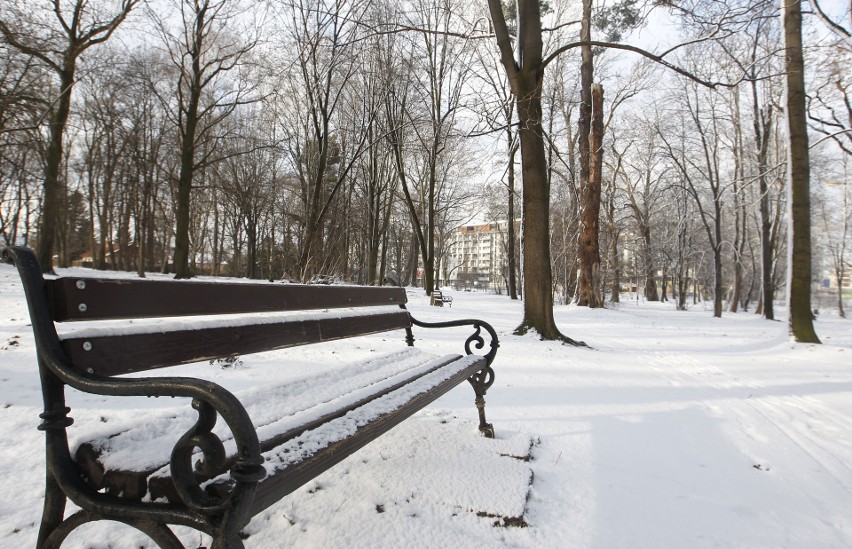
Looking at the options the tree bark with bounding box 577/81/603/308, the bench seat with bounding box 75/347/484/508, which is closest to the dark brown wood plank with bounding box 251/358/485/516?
the bench seat with bounding box 75/347/484/508

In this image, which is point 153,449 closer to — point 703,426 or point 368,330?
point 368,330

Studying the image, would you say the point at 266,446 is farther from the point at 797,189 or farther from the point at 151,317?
the point at 797,189

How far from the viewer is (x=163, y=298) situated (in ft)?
5.15

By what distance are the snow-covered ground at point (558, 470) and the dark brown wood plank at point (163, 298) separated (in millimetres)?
419

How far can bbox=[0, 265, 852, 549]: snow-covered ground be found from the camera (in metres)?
1.86

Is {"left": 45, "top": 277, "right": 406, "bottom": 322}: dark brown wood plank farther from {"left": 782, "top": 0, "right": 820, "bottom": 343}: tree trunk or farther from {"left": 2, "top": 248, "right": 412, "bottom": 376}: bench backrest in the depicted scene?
{"left": 782, "top": 0, "right": 820, "bottom": 343}: tree trunk

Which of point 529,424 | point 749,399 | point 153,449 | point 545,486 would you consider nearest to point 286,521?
Result: point 153,449

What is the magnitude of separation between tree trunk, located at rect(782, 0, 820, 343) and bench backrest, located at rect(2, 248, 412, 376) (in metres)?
9.46

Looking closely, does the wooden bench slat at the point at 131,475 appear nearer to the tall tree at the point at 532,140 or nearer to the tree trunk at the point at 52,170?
the tall tree at the point at 532,140

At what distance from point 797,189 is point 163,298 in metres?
10.5

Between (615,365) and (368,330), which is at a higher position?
(368,330)

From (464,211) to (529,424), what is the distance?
29986 mm

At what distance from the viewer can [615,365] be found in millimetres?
5938

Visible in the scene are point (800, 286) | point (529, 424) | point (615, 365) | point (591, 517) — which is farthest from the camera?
point (800, 286)
